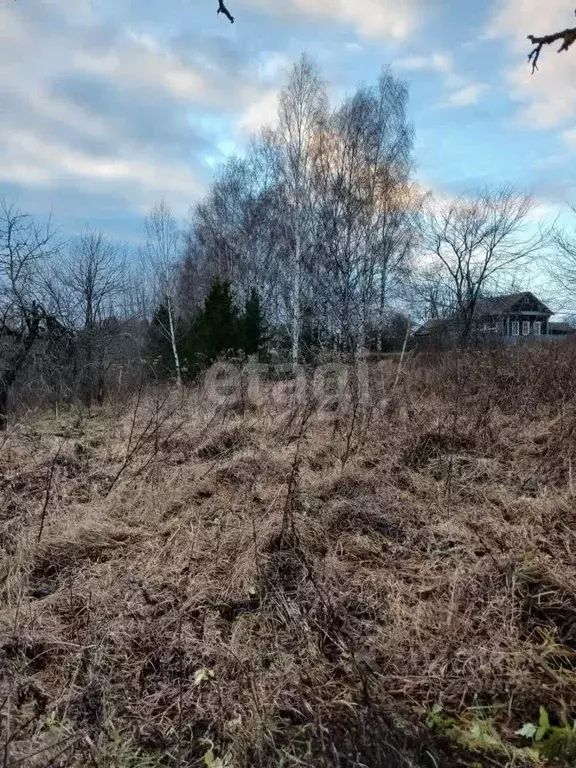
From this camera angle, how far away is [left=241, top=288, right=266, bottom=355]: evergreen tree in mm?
16016

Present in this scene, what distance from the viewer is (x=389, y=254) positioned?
15.9m

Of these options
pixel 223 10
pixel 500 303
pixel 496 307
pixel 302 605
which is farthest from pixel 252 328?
pixel 223 10

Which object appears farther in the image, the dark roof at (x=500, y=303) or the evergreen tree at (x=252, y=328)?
the dark roof at (x=500, y=303)

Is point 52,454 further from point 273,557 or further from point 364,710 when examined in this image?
point 364,710

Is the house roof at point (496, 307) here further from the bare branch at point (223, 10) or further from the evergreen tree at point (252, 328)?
the bare branch at point (223, 10)

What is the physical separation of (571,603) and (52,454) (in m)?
4.56

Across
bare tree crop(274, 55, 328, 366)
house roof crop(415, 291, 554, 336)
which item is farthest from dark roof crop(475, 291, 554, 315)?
bare tree crop(274, 55, 328, 366)

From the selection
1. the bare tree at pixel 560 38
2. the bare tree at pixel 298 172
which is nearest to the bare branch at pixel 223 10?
the bare tree at pixel 560 38

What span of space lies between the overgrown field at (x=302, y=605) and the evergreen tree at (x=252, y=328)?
11.3 m

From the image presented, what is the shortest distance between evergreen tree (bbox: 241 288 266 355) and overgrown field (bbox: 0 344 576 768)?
11.3m

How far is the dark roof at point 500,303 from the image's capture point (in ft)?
66.7

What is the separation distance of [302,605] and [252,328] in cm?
1411

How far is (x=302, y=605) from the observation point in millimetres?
2590

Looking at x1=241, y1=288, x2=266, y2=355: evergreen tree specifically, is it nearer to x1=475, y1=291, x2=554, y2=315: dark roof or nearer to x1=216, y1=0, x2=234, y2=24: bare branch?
x1=475, y1=291, x2=554, y2=315: dark roof
